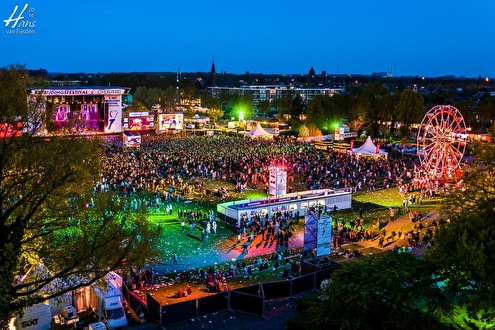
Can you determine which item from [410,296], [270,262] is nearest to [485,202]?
[410,296]

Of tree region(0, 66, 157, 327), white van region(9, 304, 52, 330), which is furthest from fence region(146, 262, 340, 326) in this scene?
tree region(0, 66, 157, 327)

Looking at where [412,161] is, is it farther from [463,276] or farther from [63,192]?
[63,192]

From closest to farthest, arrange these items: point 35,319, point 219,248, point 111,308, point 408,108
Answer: point 35,319 → point 111,308 → point 219,248 → point 408,108

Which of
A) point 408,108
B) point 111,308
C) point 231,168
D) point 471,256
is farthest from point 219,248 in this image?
point 408,108

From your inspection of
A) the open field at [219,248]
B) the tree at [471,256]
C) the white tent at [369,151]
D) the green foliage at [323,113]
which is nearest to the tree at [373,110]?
the green foliage at [323,113]

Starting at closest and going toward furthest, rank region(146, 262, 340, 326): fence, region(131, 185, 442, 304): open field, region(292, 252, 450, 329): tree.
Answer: region(292, 252, 450, 329): tree
region(146, 262, 340, 326): fence
region(131, 185, 442, 304): open field

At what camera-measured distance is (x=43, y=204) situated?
36.3 ft

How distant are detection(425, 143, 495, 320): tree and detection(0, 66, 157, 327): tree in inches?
305

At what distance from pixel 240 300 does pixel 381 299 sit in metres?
Answer: 4.77

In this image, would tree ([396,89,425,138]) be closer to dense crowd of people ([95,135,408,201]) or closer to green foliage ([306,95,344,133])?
green foliage ([306,95,344,133])

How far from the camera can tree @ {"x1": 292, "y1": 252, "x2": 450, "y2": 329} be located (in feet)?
42.3

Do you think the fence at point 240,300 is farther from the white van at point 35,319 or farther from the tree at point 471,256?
the tree at point 471,256

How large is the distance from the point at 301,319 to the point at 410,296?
315 centimetres

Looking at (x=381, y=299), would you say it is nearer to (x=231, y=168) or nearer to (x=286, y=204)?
(x=286, y=204)
